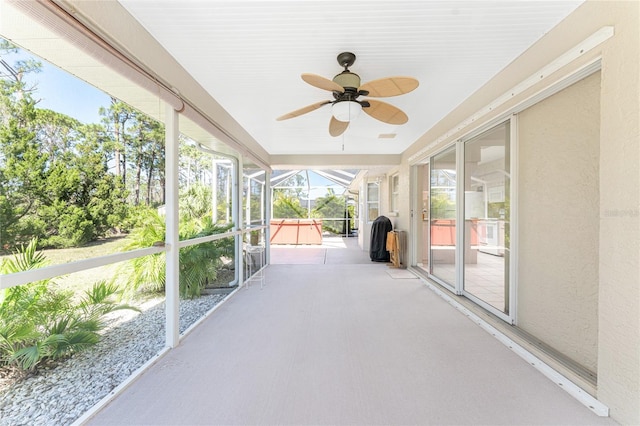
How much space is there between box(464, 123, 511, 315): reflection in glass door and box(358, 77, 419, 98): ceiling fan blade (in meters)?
1.35

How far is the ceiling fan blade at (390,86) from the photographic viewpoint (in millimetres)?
1851

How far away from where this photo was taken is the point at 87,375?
70.5 inches

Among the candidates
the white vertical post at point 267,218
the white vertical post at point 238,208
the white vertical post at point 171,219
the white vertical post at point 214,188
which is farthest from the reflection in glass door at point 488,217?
the white vertical post at point 267,218

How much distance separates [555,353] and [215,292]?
3676 mm

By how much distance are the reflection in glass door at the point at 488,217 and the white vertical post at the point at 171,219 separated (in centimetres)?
311

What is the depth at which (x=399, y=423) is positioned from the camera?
4.56 ft

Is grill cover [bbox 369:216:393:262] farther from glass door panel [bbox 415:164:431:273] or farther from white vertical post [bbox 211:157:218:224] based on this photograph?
white vertical post [bbox 211:157:218:224]

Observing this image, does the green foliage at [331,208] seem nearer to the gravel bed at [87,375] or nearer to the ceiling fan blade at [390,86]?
the gravel bed at [87,375]

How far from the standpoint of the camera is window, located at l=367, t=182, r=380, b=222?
8078mm

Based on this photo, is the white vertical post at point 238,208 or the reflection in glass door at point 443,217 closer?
the reflection in glass door at point 443,217

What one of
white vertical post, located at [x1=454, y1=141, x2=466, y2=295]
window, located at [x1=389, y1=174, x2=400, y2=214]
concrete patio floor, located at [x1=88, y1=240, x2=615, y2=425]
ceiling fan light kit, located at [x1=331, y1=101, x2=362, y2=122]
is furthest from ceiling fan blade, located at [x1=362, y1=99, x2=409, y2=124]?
window, located at [x1=389, y1=174, x2=400, y2=214]

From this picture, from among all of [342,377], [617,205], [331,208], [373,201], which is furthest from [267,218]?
[331,208]

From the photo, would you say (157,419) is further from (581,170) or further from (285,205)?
(285,205)

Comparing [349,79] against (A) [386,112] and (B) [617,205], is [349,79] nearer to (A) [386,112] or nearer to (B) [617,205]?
(A) [386,112]
